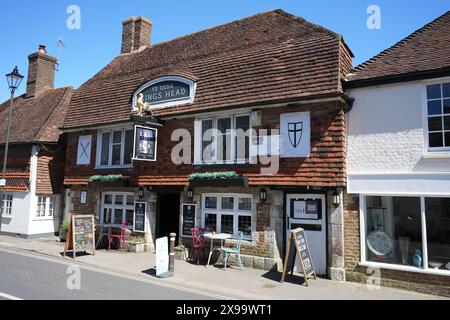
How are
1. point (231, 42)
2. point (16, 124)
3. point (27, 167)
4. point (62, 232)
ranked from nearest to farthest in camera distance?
point (231, 42) → point (62, 232) → point (27, 167) → point (16, 124)

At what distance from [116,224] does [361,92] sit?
1056 cm

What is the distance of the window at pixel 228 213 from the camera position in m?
11.4

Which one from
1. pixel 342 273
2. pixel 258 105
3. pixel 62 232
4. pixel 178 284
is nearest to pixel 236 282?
pixel 178 284

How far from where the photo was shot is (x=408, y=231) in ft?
30.0

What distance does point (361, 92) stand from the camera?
995 centimetres

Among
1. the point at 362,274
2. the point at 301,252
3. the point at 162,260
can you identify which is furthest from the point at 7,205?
the point at 362,274

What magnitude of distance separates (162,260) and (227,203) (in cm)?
311

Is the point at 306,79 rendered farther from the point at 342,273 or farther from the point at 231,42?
the point at 342,273

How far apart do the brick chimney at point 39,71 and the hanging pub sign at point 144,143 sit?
43.6 ft

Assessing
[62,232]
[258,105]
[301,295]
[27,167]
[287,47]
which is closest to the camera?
[301,295]

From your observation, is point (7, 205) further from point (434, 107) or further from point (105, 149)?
point (434, 107)

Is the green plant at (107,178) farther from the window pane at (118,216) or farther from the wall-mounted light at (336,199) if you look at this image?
the wall-mounted light at (336,199)

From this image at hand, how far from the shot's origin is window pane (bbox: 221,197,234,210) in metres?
11.7

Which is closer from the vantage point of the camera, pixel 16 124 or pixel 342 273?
pixel 342 273
